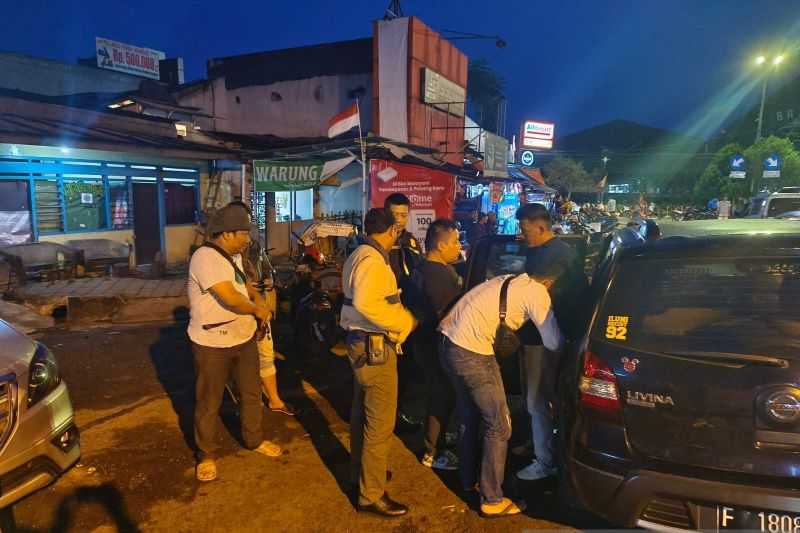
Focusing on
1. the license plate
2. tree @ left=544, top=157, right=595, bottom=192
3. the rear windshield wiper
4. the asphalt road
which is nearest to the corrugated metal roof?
the asphalt road

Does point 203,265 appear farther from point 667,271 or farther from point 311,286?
point 311,286

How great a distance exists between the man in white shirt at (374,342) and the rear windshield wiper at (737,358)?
1430 mm

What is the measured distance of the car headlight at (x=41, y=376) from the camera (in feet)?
9.47

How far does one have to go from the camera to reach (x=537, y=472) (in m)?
3.41

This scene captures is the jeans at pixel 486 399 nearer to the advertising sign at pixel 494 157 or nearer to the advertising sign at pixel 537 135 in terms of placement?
the advertising sign at pixel 494 157

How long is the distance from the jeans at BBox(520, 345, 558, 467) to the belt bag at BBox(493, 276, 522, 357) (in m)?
0.17

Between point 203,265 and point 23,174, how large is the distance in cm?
963

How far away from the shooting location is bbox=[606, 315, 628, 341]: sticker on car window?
7.93ft

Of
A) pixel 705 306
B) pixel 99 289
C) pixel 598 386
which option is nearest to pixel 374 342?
pixel 598 386

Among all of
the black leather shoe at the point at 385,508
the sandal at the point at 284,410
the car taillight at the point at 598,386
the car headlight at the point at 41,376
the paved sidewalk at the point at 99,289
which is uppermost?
the car taillight at the point at 598,386

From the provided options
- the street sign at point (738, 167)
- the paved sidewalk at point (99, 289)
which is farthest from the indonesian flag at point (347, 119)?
the street sign at point (738, 167)

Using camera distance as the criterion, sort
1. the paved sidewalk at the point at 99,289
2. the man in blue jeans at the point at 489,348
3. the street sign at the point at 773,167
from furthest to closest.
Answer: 1. the street sign at the point at 773,167
2. the paved sidewalk at the point at 99,289
3. the man in blue jeans at the point at 489,348

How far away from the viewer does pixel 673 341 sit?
2.33 m

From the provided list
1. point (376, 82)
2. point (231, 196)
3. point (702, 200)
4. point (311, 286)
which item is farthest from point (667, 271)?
point (702, 200)
